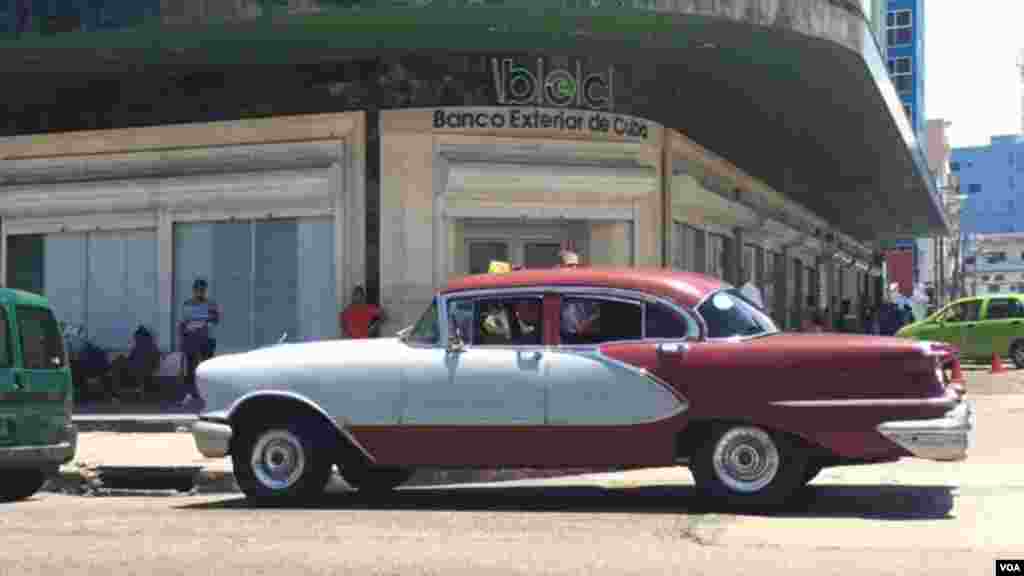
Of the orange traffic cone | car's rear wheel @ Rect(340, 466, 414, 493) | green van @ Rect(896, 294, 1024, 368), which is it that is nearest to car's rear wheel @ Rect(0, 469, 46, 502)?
car's rear wheel @ Rect(340, 466, 414, 493)

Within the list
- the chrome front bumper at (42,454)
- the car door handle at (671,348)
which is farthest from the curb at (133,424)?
the car door handle at (671,348)

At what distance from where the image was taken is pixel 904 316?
32969 millimetres

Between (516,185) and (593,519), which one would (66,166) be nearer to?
(516,185)

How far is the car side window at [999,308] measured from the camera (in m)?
30.3

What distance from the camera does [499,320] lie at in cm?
1052

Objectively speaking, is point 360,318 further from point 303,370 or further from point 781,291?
point 781,291

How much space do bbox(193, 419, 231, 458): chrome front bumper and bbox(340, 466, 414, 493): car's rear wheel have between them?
1050 millimetres

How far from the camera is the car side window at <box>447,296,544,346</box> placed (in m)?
10.4

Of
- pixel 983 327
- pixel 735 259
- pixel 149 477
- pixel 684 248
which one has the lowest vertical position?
pixel 149 477

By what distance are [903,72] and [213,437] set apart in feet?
174

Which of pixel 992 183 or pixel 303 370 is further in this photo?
pixel 992 183

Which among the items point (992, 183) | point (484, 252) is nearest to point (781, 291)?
point (484, 252)

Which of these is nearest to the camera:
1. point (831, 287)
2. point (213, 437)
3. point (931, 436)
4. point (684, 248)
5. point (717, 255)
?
point (931, 436)

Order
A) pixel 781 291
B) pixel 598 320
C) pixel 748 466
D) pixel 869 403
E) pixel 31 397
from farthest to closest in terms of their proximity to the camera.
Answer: pixel 781 291 → pixel 31 397 → pixel 598 320 → pixel 748 466 → pixel 869 403
